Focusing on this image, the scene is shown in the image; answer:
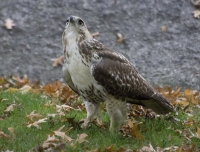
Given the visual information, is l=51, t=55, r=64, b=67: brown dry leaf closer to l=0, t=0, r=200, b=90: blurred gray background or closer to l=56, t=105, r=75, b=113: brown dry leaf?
l=0, t=0, r=200, b=90: blurred gray background

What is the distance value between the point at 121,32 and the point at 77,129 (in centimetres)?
681

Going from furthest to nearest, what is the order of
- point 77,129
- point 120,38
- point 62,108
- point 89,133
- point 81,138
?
1. point 120,38
2. point 62,108
3. point 77,129
4. point 89,133
5. point 81,138

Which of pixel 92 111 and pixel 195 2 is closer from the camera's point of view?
pixel 92 111

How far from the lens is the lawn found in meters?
6.08

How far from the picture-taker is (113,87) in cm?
686

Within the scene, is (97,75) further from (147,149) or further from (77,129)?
(147,149)

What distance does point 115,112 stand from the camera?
22.9ft

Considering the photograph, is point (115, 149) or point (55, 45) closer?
point (115, 149)

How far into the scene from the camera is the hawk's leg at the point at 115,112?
6945 mm

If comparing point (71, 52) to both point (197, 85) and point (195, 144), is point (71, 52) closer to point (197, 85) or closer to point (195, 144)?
point (195, 144)

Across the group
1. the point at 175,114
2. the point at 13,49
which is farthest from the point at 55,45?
the point at 175,114

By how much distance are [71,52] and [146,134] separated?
1373 mm

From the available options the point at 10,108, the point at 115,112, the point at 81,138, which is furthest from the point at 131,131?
the point at 10,108

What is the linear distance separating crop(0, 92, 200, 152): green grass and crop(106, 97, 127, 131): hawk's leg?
0.43 feet
